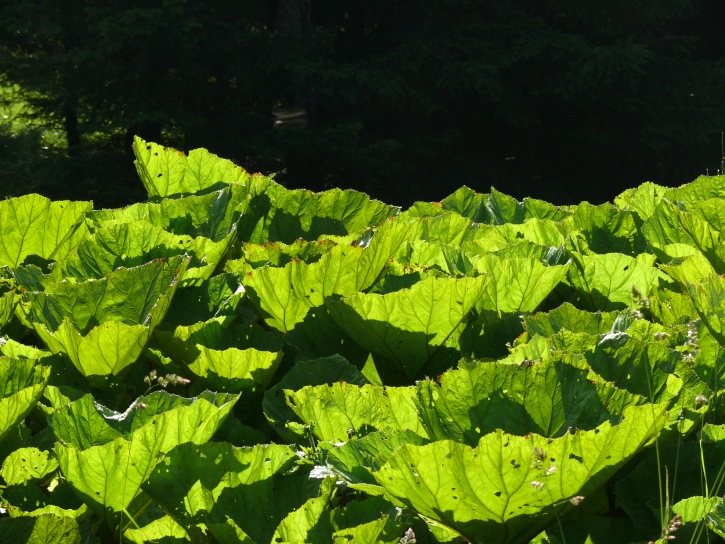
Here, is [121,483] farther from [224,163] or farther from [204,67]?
[204,67]

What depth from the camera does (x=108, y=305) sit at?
1.42 metres

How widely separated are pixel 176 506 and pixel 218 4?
15.9 metres

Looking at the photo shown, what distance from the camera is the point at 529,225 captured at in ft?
6.45

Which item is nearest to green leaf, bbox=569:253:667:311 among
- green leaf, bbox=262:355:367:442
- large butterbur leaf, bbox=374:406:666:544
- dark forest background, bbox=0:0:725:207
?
green leaf, bbox=262:355:367:442

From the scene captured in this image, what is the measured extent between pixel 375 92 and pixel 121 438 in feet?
49.1

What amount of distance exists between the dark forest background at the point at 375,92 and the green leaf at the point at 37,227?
12.0 metres

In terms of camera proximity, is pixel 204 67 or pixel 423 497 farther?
pixel 204 67

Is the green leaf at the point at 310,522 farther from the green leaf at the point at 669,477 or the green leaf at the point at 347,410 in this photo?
the green leaf at the point at 669,477

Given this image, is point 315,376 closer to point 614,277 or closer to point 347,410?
point 347,410

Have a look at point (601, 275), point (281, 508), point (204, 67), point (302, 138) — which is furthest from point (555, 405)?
point (204, 67)

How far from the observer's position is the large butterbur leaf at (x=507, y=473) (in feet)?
3.08

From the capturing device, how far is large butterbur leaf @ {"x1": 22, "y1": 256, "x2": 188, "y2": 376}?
1.36 m

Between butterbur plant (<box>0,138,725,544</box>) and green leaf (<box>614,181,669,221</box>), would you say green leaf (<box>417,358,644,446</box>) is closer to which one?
butterbur plant (<box>0,138,725,544</box>)

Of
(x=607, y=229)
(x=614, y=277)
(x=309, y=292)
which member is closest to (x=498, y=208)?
(x=607, y=229)
